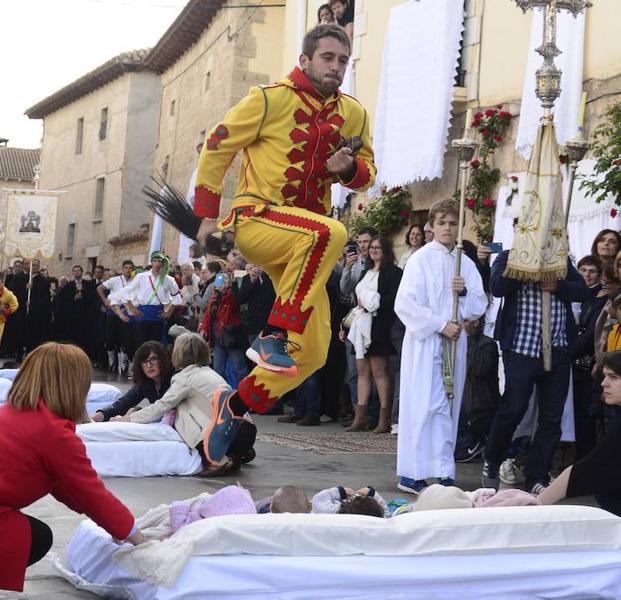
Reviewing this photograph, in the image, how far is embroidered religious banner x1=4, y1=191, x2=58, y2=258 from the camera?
28.5 m

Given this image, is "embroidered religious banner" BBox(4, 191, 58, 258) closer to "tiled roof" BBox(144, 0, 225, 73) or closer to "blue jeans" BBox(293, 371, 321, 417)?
"tiled roof" BBox(144, 0, 225, 73)

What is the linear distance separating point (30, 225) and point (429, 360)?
856 inches

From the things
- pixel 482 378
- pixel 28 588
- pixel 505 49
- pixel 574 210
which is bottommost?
pixel 28 588

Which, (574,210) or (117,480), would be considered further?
(574,210)

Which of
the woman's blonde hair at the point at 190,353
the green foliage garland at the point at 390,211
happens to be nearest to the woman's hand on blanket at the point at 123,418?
the woman's blonde hair at the point at 190,353

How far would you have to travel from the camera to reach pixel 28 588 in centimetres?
528

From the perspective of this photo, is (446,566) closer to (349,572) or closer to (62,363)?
(349,572)

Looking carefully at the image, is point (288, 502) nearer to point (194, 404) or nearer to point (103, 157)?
point (194, 404)

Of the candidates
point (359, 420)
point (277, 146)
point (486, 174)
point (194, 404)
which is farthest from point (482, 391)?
point (486, 174)

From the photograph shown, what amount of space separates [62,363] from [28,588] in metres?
1.20

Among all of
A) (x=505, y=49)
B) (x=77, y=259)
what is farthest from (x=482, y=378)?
(x=77, y=259)

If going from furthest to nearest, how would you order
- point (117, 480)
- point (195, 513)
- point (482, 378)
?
point (482, 378)
point (117, 480)
point (195, 513)

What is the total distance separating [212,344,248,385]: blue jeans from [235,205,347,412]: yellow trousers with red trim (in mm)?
7733

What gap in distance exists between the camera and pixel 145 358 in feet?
31.3
